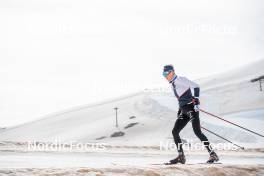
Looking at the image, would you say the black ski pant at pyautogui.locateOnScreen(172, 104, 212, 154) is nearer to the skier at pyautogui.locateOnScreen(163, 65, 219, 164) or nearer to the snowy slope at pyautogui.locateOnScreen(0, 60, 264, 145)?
the skier at pyautogui.locateOnScreen(163, 65, 219, 164)

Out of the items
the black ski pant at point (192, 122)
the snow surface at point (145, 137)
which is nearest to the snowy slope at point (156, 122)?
the snow surface at point (145, 137)

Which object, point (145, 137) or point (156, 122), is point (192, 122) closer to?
point (145, 137)

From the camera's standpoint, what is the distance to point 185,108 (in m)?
8.04

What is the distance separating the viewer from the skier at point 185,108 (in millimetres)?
7984

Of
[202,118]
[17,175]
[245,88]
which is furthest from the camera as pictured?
[245,88]

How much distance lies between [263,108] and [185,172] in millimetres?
A: 52626

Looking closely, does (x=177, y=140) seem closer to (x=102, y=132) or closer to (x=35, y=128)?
(x=102, y=132)

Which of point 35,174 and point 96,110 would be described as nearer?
point 35,174

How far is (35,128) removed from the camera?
307 ft

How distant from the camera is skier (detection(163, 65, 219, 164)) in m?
7.98

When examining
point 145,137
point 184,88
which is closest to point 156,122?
point 145,137

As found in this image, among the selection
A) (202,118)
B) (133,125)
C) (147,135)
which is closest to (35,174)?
(202,118)

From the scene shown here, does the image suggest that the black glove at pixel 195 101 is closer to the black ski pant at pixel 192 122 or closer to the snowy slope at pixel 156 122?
the black ski pant at pixel 192 122

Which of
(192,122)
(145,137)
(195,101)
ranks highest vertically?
(195,101)
